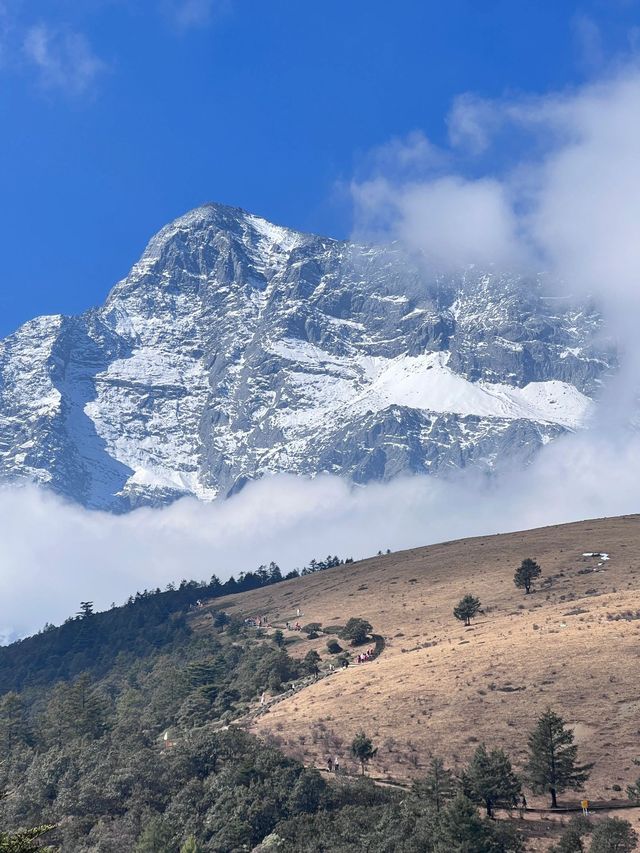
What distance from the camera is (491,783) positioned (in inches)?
2598

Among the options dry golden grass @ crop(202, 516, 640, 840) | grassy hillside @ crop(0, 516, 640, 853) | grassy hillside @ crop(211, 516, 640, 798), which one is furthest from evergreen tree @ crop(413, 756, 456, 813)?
dry golden grass @ crop(202, 516, 640, 840)

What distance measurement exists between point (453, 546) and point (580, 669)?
328 ft

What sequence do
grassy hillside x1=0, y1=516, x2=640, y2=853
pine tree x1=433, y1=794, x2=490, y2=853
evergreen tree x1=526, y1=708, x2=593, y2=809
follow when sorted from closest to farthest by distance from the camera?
1. pine tree x1=433, y1=794, x2=490, y2=853
2. grassy hillside x1=0, y1=516, x2=640, y2=853
3. evergreen tree x1=526, y1=708, x2=593, y2=809

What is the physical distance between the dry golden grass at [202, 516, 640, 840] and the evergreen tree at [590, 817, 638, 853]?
29.2ft

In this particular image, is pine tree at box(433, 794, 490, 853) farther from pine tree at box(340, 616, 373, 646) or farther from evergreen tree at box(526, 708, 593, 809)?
pine tree at box(340, 616, 373, 646)

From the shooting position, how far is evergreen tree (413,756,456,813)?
216ft

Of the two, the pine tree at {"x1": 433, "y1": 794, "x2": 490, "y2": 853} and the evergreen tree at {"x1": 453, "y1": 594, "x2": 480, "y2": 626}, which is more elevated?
the evergreen tree at {"x1": 453, "y1": 594, "x2": 480, "y2": 626}

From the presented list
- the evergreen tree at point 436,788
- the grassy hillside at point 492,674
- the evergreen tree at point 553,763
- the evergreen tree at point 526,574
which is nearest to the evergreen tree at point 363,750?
the grassy hillside at point 492,674

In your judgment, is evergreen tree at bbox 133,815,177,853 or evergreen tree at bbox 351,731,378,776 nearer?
evergreen tree at bbox 133,815,177,853

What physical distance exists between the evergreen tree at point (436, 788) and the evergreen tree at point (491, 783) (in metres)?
1.33

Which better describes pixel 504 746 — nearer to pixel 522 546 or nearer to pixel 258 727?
pixel 258 727

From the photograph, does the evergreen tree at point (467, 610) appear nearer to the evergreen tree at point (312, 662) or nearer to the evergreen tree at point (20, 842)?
the evergreen tree at point (312, 662)

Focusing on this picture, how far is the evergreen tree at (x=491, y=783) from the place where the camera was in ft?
216

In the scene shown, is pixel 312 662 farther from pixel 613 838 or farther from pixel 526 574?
pixel 613 838
